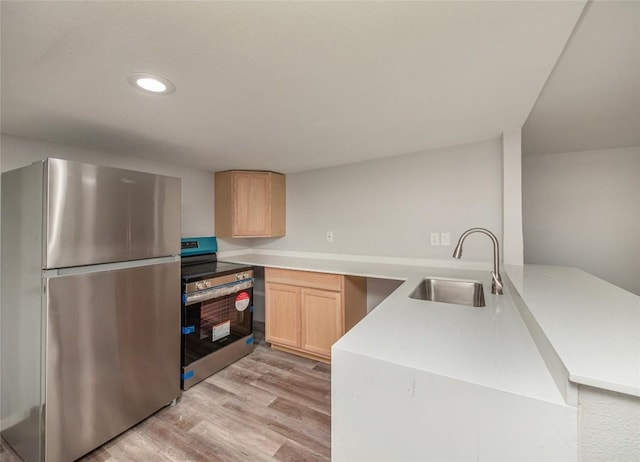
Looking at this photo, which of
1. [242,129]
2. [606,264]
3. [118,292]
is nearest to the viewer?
[118,292]

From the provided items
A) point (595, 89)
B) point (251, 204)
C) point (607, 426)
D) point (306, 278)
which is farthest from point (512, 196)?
point (251, 204)

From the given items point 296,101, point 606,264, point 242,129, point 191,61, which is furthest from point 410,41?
point 606,264

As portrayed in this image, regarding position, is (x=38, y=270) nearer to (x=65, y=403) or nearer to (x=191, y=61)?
(x=65, y=403)

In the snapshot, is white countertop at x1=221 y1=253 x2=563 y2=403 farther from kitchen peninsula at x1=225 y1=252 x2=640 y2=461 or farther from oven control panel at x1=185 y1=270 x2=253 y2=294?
oven control panel at x1=185 y1=270 x2=253 y2=294

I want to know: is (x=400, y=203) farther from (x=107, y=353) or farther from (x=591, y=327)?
(x=107, y=353)

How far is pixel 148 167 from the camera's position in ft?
8.35

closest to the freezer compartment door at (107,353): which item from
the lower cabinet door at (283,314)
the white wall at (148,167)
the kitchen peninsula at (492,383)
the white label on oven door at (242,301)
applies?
the white label on oven door at (242,301)

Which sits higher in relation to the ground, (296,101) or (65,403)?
(296,101)

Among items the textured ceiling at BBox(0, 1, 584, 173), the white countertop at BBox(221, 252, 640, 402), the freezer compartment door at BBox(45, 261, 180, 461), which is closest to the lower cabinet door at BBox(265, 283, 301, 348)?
the freezer compartment door at BBox(45, 261, 180, 461)

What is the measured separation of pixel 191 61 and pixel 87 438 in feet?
6.60

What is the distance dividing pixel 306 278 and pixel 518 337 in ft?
5.84

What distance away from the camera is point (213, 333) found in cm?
224

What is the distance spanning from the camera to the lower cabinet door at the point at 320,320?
2.34 m

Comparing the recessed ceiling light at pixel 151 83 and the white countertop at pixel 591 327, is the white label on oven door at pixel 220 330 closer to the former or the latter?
Result: the recessed ceiling light at pixel 151 83
